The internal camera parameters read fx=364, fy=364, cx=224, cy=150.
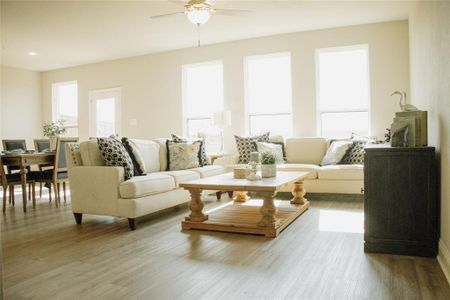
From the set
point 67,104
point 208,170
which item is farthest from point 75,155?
point 67,104

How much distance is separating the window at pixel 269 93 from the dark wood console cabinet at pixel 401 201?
378 cm

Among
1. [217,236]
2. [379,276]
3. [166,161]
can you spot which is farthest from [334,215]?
[166,161]

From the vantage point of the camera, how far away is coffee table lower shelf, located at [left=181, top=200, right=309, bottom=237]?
127 inches

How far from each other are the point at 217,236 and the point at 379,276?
143 cm

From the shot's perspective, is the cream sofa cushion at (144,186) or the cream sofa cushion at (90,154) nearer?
the cream sofa cushion at (144,186)

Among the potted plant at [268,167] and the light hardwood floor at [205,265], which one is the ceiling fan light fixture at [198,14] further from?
the light hardwood floor at [205,265]

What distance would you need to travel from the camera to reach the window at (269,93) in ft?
21.1

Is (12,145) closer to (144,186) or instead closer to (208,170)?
(208,170)

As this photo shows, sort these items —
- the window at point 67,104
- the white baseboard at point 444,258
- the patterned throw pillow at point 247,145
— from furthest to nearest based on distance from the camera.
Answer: the window at point 67,104, the patterned throw pillow at point 247,145, the white baseboard at point 444,258

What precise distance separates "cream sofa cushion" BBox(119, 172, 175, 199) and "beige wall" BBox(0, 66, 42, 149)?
5.62 meters

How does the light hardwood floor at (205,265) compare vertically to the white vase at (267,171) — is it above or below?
below

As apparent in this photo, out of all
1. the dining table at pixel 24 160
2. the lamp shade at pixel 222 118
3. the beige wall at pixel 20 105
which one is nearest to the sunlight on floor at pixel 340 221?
the lamp shade at pixel 222 118

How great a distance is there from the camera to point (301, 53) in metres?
6.17

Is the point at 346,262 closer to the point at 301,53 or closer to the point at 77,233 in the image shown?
the point at 77,233
